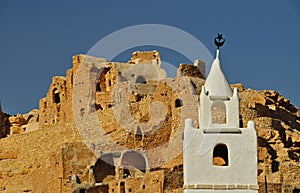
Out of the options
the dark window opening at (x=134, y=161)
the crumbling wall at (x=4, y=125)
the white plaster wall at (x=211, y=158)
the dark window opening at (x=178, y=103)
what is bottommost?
the white plaster wall at (x=211, y=158)

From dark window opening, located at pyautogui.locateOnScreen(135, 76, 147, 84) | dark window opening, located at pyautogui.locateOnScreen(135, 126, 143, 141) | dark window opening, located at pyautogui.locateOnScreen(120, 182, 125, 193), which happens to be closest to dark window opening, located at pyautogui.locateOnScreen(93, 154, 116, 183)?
dark window opening, located at pyautogui.locateOnScreen(135, 126, 143, 141)

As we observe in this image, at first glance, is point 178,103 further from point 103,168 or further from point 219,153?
point 219,153

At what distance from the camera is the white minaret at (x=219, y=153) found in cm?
3173

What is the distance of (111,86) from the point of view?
6844 centimetres

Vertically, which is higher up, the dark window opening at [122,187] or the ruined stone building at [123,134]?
the ruined stone building at [123,134]

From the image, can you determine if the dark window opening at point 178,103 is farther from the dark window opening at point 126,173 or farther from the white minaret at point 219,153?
the white minaret at point 219,153

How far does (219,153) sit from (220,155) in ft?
0.25

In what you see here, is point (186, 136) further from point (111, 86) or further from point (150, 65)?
point (150, 65)

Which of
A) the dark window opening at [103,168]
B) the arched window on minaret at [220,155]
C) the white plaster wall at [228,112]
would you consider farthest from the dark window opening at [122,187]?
the white plaster wall at [228,112]

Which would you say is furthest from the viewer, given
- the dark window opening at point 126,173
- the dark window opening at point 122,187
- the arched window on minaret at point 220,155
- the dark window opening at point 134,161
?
the dark window opening at point 134,161

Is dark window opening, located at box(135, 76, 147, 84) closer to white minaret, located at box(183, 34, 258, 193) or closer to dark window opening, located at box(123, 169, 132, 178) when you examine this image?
dark window opening, located at box(123, 169, 132, 178)

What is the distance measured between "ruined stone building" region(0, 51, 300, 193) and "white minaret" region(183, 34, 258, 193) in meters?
5.17

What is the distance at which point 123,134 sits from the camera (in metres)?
53.7

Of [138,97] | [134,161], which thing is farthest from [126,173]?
[138,97]
